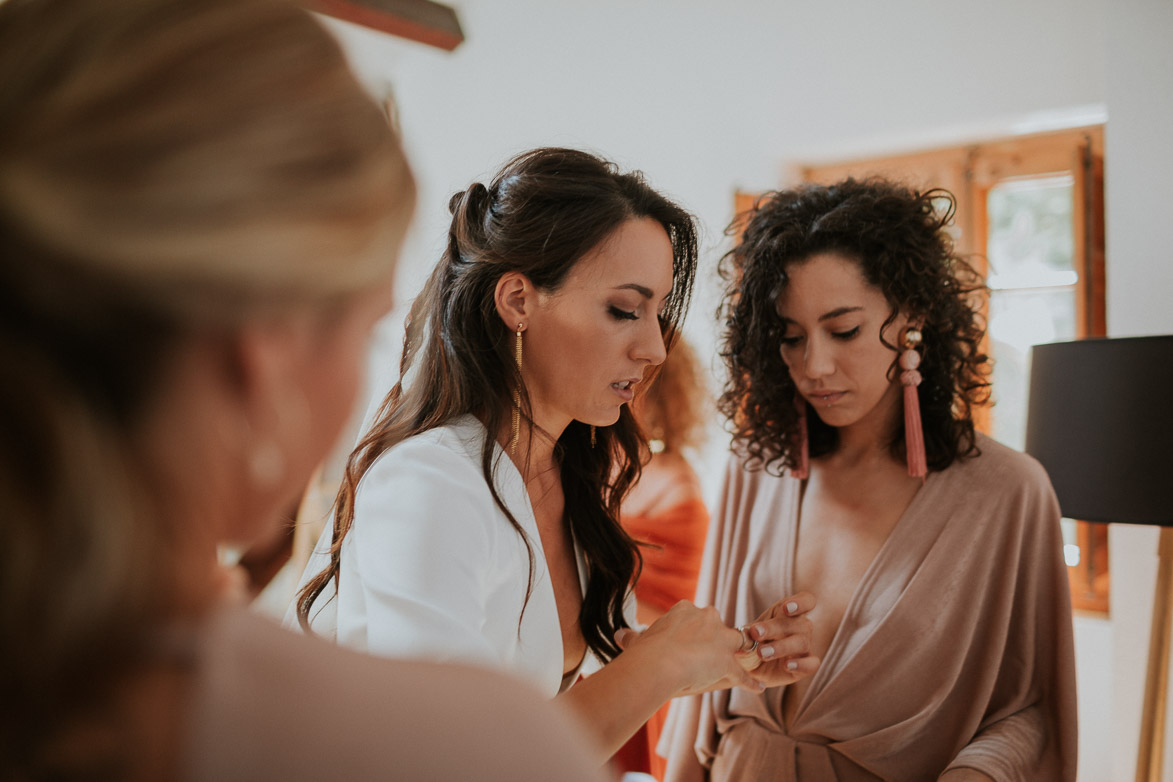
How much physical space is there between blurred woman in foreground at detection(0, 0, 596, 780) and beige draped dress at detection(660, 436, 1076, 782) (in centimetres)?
112

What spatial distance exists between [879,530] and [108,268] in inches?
56.4

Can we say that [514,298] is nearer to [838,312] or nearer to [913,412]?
[838,312]

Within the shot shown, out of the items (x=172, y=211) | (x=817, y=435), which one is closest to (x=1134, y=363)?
(x=817, y=435)

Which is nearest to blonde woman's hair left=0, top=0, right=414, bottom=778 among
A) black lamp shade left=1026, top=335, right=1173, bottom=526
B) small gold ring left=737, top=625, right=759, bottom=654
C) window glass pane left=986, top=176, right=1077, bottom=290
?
small gold ring left=737, top=625, right=759, bottom=654

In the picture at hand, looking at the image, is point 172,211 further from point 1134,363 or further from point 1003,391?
point 1003,391

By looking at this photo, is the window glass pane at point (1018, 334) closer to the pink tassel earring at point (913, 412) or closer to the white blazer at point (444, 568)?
the pink tassel earring at point (913, 412)

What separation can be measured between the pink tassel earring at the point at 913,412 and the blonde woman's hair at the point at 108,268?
4.27 ft

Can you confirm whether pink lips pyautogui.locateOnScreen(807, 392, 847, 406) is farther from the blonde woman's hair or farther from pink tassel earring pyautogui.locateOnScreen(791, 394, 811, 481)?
the blonde woman's hair

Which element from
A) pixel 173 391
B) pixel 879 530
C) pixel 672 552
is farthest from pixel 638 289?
pixel 672 552

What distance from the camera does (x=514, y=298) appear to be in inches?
51.7

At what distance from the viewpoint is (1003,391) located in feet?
10.8

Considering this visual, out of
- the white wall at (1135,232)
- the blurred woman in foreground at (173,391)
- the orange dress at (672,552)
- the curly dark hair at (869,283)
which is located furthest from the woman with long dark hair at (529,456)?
the white wall at (1135,232)

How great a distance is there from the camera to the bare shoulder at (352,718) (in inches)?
16.4

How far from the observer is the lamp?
1.67 metres
